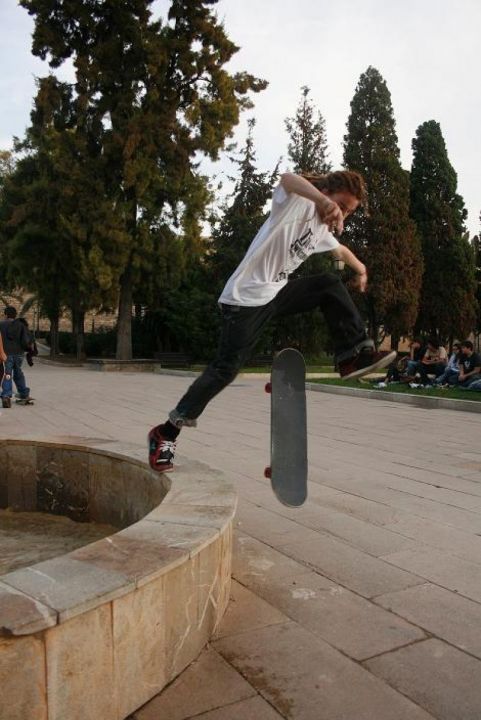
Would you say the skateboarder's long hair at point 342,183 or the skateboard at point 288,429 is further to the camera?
the skateboard at point 288,429

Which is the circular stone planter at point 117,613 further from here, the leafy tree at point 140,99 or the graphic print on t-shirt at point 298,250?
the leafy tree at point 140,99

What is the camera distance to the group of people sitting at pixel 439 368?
1289cm

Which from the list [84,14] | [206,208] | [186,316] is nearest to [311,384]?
[186,316]

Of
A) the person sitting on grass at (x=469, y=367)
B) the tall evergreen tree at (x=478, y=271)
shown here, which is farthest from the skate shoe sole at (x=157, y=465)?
the tall evergreen tree at (x=478, y=271)

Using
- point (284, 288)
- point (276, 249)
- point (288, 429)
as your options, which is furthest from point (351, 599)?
point (276, 249)

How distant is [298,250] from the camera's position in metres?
3.08

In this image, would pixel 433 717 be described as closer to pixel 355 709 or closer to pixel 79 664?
pixel 355 709

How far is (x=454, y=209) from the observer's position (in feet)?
122

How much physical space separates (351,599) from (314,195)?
6.05 feet

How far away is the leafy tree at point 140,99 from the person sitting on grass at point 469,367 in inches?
579

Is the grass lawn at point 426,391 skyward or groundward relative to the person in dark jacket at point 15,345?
groundward

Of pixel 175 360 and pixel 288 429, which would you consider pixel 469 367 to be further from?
pixel 175 360

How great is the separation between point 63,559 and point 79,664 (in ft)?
1.31

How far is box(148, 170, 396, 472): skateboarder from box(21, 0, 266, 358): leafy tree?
21.0 m
